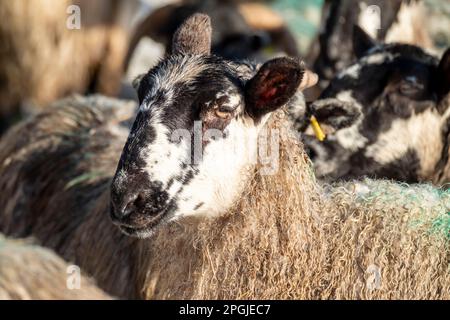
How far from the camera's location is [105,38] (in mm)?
9398

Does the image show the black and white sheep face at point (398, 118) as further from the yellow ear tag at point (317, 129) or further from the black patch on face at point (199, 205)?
the black patch on face at point (199, 205)

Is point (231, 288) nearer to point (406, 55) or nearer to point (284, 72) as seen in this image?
point (284, 72)

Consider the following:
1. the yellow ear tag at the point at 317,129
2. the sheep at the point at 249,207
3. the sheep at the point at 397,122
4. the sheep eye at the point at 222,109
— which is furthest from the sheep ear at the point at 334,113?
the sheep eye at the point at 222,109

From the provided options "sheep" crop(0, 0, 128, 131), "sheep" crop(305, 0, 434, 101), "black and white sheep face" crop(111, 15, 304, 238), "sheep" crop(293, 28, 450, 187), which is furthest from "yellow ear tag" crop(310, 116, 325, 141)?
"sheep" crop(0, 0, 128, 131)

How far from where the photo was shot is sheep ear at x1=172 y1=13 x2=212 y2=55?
4.63 m

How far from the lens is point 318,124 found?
4926 millimetres

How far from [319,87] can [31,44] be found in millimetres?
2809

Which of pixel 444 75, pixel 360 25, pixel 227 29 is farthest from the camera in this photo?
pixel 227 29

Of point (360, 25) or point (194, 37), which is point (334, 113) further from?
point (360, 25)

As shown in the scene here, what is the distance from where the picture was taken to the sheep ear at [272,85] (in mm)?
4098

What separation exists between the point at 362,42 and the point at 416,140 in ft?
2.82

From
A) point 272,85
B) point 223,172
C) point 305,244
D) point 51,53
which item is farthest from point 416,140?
point 51,53

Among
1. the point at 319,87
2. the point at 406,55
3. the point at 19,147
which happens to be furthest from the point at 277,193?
the point at 319,87

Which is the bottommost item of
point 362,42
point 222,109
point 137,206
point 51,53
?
point 51,53
